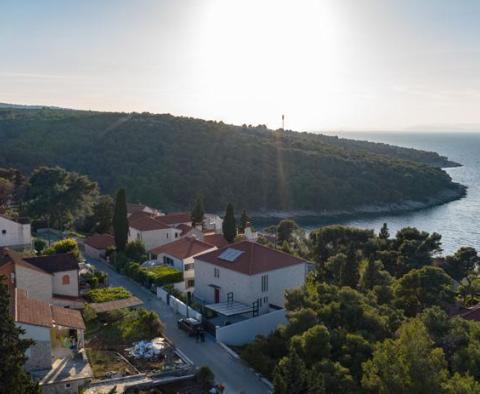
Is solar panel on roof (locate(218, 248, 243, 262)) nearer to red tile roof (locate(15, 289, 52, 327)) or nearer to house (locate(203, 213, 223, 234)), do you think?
red tile roof (locate(15, 289, 52, 327))

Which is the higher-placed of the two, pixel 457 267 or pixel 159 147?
pixel 159 147

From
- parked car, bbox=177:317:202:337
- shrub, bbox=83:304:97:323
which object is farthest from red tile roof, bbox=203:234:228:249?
shrub, bbox=83:304:97:323

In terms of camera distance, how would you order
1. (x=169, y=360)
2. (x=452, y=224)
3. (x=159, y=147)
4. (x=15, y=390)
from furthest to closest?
(x=159, y=147) < (x=452, y=224) < (x=169, y=360) < (x=15, y=390)

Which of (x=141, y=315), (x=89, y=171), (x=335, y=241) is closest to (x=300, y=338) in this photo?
(x=141, y=315)

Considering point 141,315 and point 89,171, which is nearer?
point 141,315

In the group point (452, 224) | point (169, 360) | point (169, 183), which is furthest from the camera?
point (169, 183)

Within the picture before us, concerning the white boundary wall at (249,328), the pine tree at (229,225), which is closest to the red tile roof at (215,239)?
the pine tree at (229,225)

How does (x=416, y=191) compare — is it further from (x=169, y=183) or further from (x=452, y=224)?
(x=169, y=183)
